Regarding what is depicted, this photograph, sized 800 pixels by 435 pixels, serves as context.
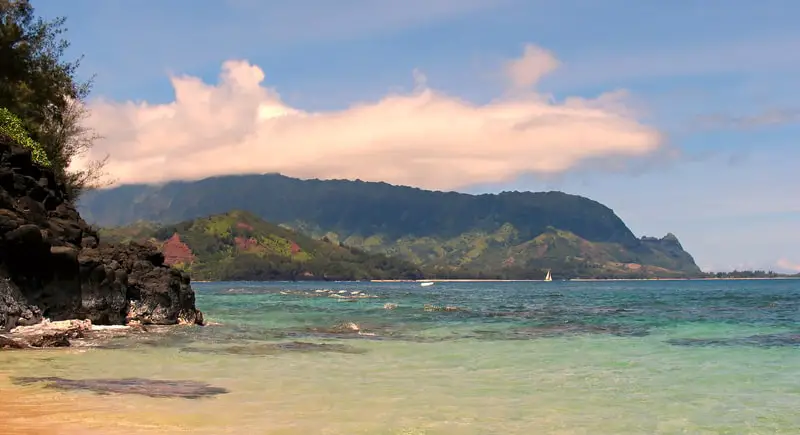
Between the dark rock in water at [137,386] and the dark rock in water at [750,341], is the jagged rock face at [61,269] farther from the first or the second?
the dark rock in water at [750,341]

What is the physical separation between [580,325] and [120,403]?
38577 millimetres

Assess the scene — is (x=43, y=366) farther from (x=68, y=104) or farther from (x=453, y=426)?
(x=68, y=104)

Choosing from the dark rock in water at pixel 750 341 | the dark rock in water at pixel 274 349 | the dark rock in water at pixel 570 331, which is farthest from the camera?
the dark rock in water at pixel 570 331

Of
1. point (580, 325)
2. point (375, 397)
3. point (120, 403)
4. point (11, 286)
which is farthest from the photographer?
point (580, 325)

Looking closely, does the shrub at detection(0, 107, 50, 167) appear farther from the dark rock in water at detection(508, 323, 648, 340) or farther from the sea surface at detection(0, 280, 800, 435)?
the dark rock in water at detection(508, 323, 648, 340)

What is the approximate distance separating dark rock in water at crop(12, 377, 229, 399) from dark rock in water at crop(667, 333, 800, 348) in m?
25.4

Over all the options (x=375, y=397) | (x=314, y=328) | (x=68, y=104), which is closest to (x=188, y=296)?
(x=314, y=328)

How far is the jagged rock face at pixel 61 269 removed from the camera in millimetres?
32344

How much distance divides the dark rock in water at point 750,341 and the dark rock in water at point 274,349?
17110mm

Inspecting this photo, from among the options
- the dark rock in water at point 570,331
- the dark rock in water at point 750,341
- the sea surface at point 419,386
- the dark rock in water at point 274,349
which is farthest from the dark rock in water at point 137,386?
the dark rock in water at point 750,341

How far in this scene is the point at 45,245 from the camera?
34.4 m

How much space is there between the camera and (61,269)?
120 feet

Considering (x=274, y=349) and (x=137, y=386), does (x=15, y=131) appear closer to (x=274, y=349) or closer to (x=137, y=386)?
(x=274, y=349)

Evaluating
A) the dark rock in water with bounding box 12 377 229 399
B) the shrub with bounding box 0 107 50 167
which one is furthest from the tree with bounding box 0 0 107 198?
the dark rock in water with bounding box 12 377 229 399
